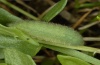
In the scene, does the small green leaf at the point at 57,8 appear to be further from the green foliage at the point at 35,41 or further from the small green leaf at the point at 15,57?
the small green leaf at the point at 15,57

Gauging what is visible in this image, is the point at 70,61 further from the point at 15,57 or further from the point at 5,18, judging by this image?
the point at 5,18

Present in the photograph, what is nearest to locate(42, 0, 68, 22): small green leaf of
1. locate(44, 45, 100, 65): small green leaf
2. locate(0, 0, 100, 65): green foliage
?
locate(0, 0, 100, 65): green foliage

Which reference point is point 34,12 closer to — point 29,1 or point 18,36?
point 29,1

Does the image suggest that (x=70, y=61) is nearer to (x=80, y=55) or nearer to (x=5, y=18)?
(x=80, y=55)

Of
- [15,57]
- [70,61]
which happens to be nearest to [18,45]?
[15,57]

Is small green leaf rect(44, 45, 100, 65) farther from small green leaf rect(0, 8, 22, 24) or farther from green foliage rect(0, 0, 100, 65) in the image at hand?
small green leaf rect(0, 8, 22, 24)

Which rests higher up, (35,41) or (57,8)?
(57,8)
